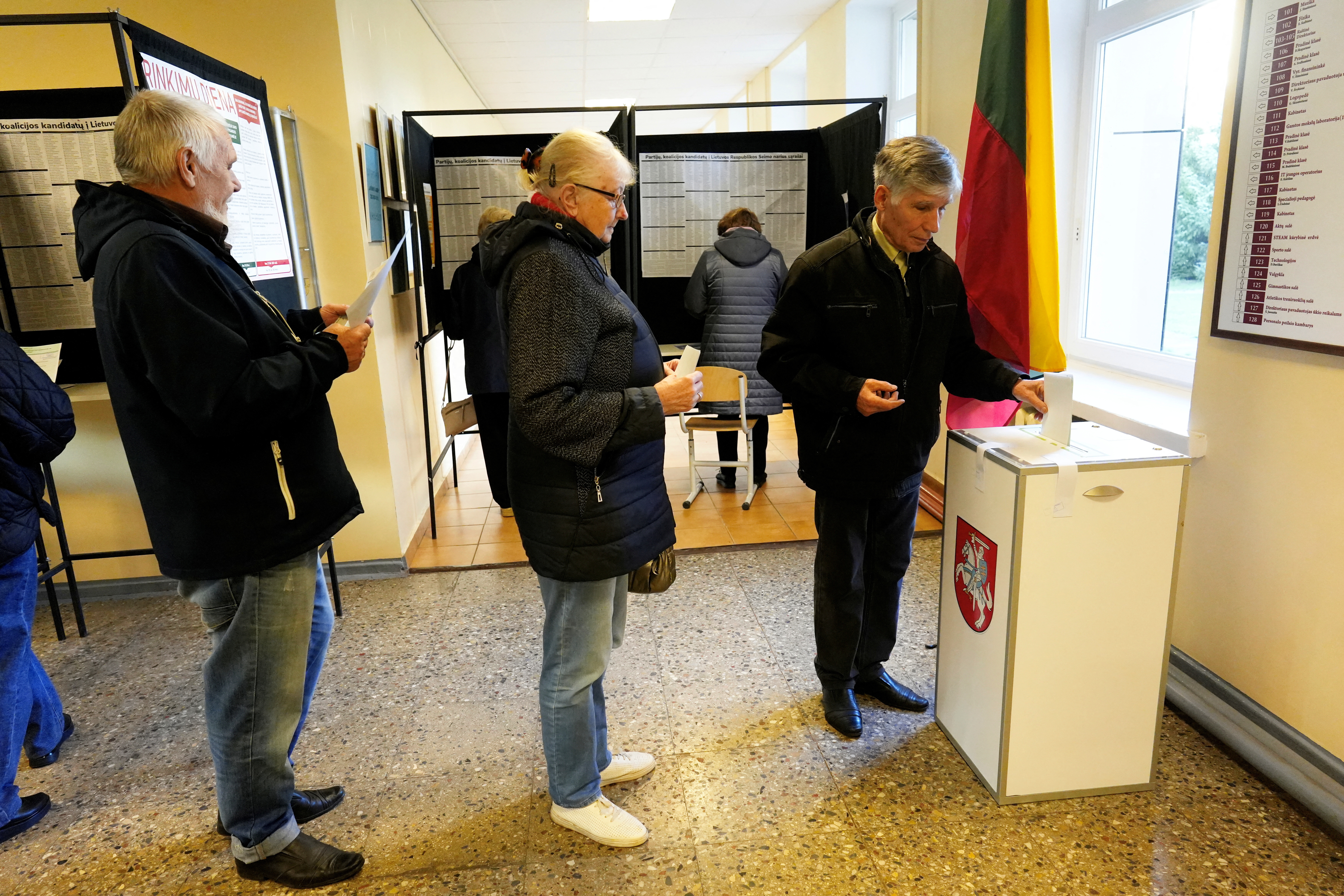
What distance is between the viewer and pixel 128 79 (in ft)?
6.63

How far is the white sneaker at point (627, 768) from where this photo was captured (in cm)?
206

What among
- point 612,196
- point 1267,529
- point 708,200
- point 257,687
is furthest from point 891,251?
point 708,200

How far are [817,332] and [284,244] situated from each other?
1852 millimetres

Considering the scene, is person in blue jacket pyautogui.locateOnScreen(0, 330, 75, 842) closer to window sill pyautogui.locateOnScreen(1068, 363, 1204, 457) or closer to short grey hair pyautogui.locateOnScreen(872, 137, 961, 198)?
short grey hair pyautogui.locateOnScreen(872, 137, 961, 198)

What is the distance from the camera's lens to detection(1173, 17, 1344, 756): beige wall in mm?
1854

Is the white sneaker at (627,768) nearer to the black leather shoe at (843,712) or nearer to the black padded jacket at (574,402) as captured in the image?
the black leather shoe at (843,712)

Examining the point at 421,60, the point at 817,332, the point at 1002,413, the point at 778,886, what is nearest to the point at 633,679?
the point at 778,886

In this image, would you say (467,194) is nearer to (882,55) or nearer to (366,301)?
(366,301)

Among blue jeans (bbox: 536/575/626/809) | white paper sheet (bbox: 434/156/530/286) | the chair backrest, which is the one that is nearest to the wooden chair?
the chair backrest

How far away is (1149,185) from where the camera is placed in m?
2.97

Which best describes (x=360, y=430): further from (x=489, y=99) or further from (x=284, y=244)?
(x=489, y=99)

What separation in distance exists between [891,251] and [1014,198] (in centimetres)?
Result: 46

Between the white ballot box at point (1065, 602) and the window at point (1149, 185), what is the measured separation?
1229mm

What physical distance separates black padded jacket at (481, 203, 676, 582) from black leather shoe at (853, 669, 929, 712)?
1029 mm
